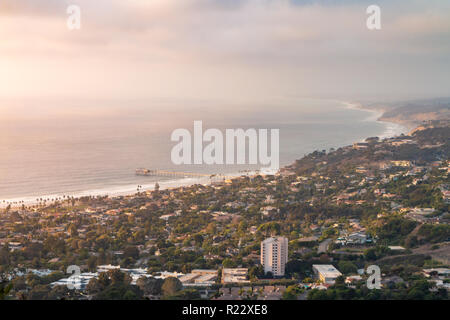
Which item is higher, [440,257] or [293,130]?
[293,130]

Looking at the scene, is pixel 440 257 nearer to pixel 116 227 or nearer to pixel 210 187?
pixel 116 227

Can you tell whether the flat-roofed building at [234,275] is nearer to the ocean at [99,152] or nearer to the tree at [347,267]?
the tree at [347,267]

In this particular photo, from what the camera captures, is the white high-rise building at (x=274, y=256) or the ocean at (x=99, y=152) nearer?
the white high-rise building at (x=274, y=256)

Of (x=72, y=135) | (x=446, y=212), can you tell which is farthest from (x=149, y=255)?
(x=72, y=135)

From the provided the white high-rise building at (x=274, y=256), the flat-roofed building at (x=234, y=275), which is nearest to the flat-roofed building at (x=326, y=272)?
the white high-rise building at (x=274, y=256)

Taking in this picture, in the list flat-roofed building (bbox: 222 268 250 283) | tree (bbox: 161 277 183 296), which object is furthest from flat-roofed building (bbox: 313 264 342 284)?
tree (bbox: 161 277 183 296)

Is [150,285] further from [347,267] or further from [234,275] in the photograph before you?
[347,267]

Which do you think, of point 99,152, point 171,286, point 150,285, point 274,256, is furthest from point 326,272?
point 99,152
